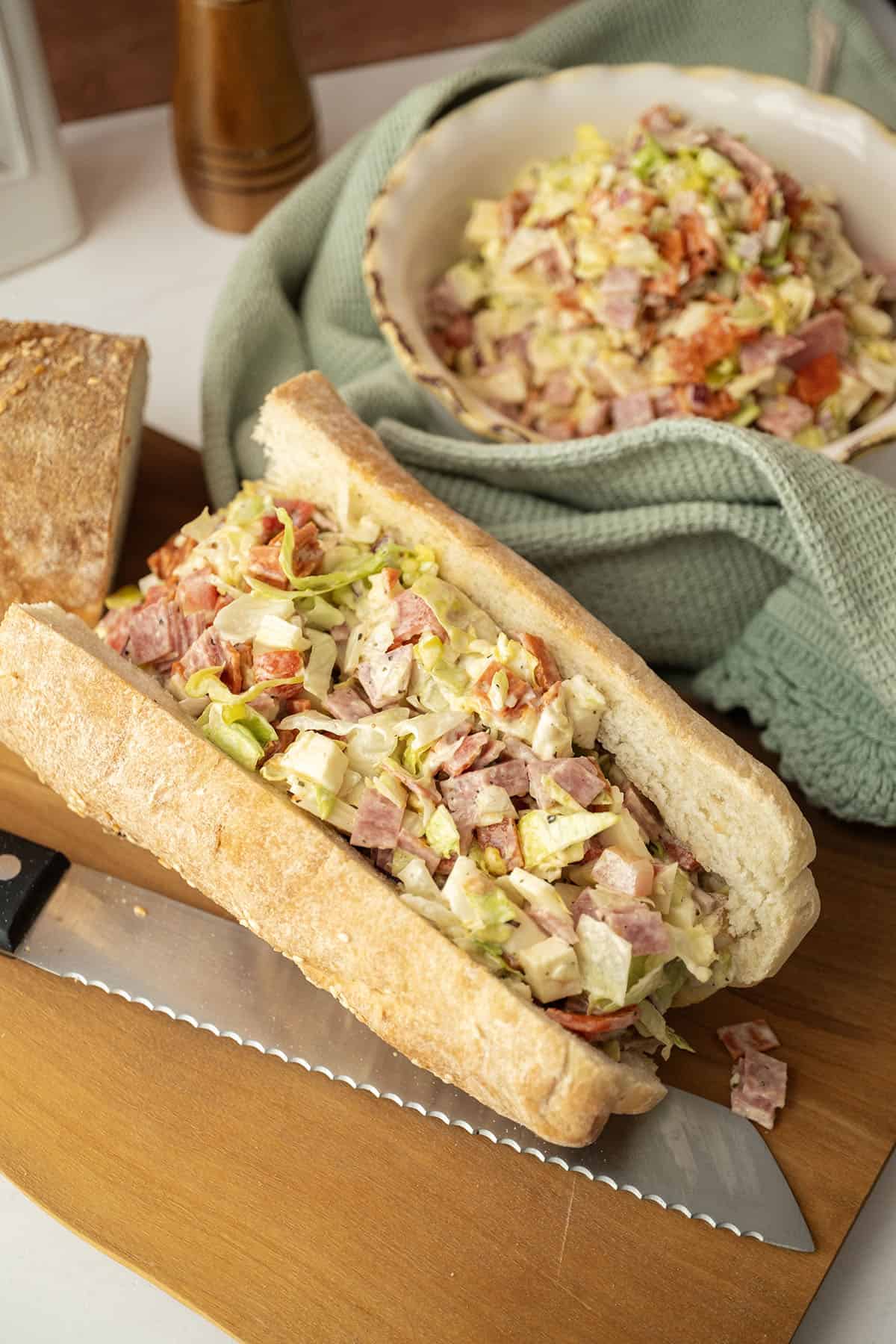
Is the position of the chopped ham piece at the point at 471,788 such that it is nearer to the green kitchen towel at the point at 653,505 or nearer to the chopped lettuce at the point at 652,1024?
the chopped lettuce at the point at 652,1024

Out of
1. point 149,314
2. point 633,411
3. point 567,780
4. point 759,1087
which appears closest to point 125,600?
point 567,780

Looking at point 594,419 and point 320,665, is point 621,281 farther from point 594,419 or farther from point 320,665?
point 320,665

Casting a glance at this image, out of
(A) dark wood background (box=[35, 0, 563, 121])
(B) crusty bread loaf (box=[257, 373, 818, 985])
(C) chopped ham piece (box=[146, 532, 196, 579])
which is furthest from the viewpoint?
(A) dark wood background (box=[35, 0, 563, 121])

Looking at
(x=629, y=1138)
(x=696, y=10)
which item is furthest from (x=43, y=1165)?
(x=696, y=10)

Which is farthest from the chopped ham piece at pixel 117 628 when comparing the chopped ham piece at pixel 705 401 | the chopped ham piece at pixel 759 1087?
the chopped ham piece at pixel 759 1087

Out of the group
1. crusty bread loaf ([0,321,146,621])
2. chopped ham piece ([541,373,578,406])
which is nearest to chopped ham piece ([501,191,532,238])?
chopped ham piece ([541,373,578,406])

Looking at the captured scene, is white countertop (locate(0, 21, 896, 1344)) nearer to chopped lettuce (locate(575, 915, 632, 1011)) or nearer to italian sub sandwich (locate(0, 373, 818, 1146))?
italian sub sandwich (locate(0, 373, 818, 1146))

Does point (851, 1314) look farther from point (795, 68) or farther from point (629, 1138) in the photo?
point (795, 68)
